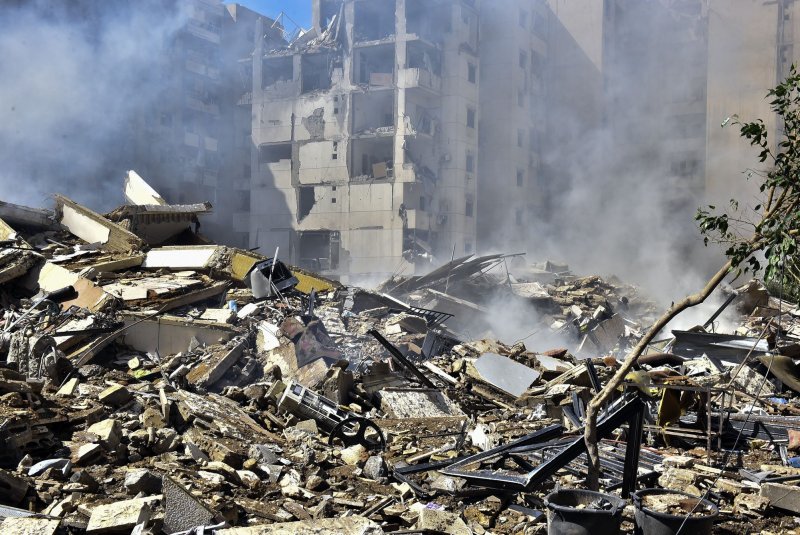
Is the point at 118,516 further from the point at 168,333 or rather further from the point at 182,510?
the point at 168,333

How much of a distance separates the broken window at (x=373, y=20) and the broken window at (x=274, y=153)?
6859 mm

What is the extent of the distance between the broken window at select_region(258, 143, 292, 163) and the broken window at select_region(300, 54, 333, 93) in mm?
3221

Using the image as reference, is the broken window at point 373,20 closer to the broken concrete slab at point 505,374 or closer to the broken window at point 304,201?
the broken window at point 304,201

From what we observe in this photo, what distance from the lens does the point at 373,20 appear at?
40031 millimetres

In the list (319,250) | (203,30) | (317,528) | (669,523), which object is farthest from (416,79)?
(669,523)

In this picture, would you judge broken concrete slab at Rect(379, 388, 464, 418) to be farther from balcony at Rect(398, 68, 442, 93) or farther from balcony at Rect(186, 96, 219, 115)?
balcony at Rect(186, 96, 219, 115)

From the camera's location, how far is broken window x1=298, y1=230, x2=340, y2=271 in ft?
126

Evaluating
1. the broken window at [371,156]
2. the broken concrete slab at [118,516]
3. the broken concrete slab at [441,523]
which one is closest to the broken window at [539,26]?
the broken window at [371,156]

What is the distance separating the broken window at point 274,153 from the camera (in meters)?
41.4

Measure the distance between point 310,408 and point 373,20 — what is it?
3417 cm

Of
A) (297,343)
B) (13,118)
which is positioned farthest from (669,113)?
(297,343)

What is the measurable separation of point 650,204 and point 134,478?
1561 inches

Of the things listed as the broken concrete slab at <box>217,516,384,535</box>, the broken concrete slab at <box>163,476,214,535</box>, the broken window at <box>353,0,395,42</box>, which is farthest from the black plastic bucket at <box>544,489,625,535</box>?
the broken window at <box>353,0,395,42</box>

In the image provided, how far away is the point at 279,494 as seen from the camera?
21.7ft
